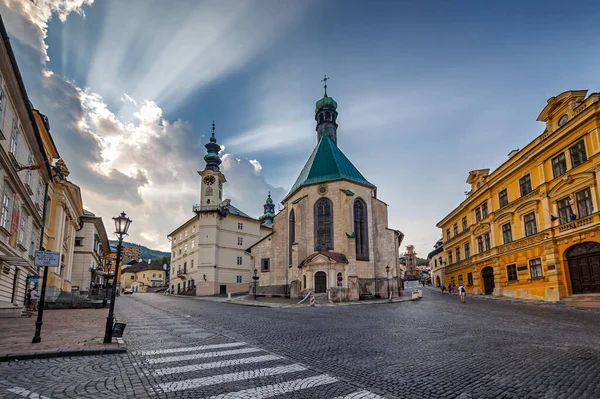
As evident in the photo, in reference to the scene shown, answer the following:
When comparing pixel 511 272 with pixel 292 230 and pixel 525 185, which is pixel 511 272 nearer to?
pixel 525 185

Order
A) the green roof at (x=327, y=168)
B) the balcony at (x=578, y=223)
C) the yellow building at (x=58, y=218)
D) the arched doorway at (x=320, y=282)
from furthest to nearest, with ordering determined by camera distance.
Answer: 1. the green roof at (x=327, y=168)
2. the arched doorway at (x=320, y=282)
3. the yellow building at (x=58, y=218)
4. the balcony at (x=578, y=223)

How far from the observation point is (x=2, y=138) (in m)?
12.6

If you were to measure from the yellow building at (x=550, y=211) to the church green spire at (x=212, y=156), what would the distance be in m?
37.3

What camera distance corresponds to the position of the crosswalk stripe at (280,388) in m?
5.18

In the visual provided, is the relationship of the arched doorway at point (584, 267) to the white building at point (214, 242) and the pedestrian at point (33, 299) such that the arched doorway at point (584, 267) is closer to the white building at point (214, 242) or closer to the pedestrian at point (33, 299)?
the pedestrian at point (33, 299)

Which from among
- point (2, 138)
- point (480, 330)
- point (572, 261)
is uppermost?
point (2, 138)

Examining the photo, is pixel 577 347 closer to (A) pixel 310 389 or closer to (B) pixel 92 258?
(A) pixel 310 389

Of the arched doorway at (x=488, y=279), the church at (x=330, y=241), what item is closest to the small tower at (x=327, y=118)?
the church at (x=330, y=241)

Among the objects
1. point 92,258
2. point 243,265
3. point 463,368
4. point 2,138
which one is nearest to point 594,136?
point 463,368

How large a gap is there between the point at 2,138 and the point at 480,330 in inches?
690

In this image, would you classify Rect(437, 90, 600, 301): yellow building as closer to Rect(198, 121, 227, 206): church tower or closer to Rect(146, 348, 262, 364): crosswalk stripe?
Rect(146, 348, 262, 364): crosswalk stripe

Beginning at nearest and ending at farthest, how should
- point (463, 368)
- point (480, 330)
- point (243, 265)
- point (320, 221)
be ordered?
point (463, 368), point (480, 330), point (320, 221), point (243, 265)

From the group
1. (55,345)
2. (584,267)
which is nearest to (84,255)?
(55,345)

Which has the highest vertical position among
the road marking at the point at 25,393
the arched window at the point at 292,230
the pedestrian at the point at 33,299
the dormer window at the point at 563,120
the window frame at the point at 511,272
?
the dormer window at the point at 563,120
